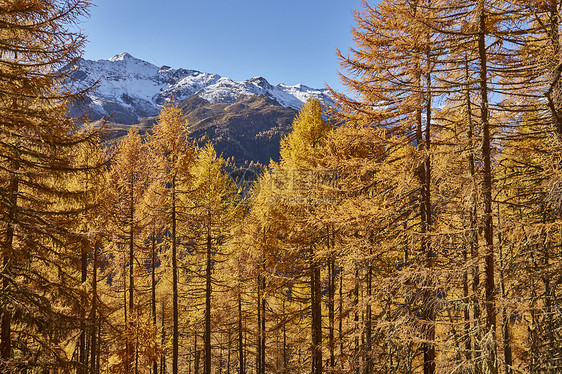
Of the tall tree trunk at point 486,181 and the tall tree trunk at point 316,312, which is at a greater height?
the tall tree trunk at point 486,181

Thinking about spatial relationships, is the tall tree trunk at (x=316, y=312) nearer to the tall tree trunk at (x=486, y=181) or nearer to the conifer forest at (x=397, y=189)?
the conifer forest at (x=397, y=189)

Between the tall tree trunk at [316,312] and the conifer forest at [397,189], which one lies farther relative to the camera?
the tall tree trunk at [316,312]

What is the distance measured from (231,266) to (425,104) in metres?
16.1

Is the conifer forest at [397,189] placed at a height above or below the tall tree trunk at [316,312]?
above

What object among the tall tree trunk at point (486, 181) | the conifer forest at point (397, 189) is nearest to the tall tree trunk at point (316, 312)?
the conifer forest at point (397, 189)

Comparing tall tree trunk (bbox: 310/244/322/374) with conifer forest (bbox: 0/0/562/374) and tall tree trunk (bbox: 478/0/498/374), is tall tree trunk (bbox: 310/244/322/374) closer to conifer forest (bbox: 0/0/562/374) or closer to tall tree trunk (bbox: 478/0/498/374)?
conifer forest (bbox: 0/0/562/374)

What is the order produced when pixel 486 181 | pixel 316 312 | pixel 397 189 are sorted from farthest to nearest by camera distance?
pixel 316 312
pixel 397 189
pixel 486 181

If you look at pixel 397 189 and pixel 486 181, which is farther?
pixel 397 189

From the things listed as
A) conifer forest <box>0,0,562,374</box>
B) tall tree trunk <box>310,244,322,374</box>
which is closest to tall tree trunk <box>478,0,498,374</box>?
conifer forest <box>0,0,562,374</box>

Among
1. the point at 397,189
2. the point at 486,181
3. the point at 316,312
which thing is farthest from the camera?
the point at 316,312

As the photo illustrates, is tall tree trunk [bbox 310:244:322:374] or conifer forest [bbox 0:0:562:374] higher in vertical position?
conifer forest [bbox 0:0:562:374]

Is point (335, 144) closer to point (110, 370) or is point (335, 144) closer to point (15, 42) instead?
point (15, 42)

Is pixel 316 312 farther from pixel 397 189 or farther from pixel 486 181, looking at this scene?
pixel 486 181

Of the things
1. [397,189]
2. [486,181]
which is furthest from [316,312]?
[486,181]
